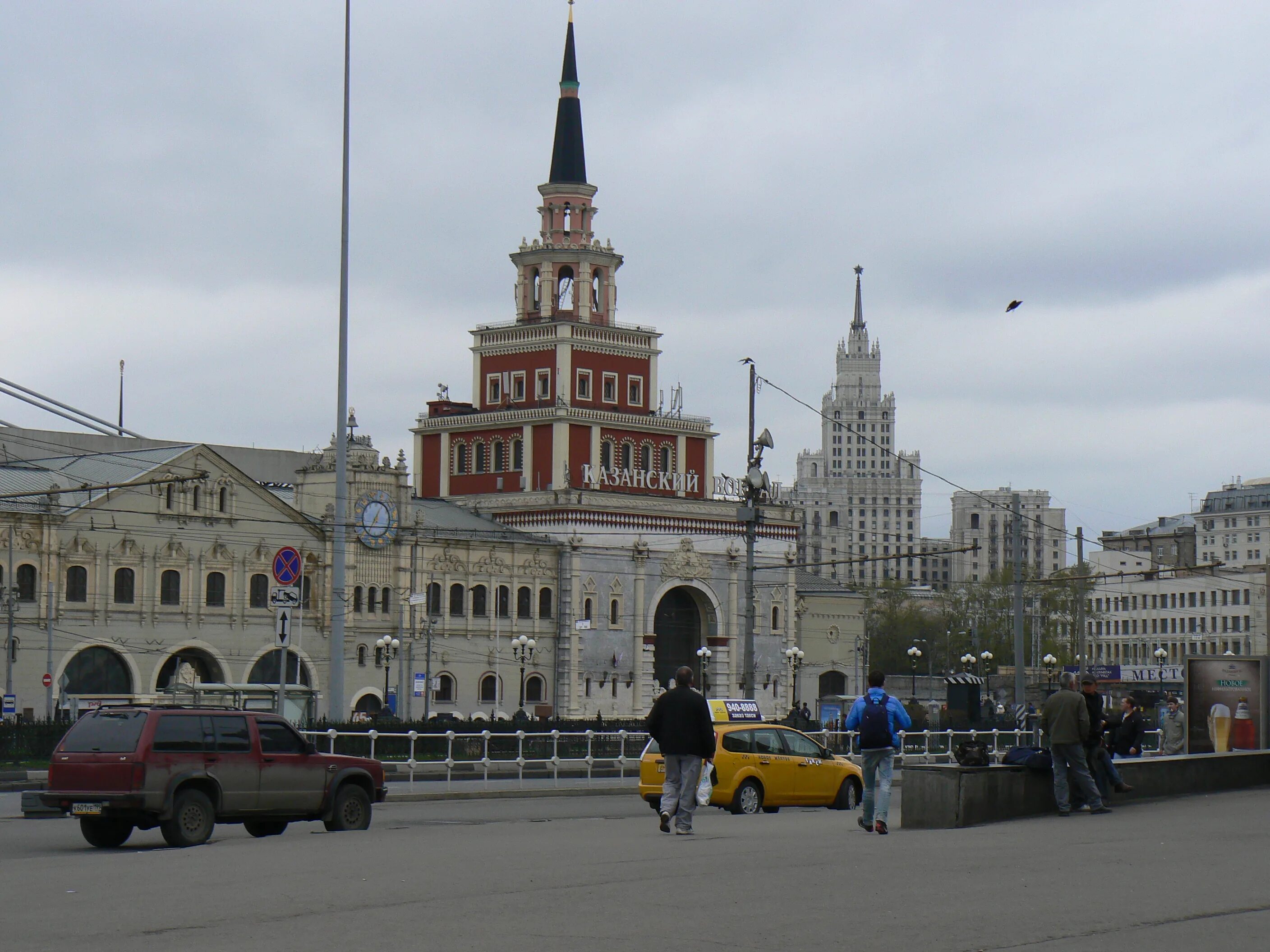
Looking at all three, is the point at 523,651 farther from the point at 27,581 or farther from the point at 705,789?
the point at 705,789

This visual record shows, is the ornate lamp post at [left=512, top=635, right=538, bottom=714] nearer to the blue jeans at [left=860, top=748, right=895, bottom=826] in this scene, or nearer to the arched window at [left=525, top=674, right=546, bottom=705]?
the arched window at [left=525, top=674, right=546, bottom=705]

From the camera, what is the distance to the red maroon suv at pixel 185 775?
19.4 m

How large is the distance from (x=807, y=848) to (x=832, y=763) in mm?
10254

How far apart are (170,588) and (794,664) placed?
30228 millimetres

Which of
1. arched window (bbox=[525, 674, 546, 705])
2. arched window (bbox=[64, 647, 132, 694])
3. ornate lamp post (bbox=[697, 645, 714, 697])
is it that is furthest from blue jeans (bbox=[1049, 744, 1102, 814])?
arched window (bbox=[525, 674, 546, 705])

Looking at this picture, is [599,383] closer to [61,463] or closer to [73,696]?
[61,463]

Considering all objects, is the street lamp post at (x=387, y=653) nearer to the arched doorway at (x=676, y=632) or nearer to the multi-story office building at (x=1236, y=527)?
the arched doorway at (x=676, y=632)

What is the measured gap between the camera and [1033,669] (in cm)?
12356

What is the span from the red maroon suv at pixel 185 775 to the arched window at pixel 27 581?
4523 centimetres

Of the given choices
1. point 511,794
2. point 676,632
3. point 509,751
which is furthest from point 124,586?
point 511,794

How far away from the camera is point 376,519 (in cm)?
7575

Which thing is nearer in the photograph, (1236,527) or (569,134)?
(569,134)

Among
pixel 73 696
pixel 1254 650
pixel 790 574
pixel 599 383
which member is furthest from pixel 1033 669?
pixel 73 696

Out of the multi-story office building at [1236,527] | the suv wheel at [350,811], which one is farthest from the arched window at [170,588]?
the multi-story office building at [1236,527]
